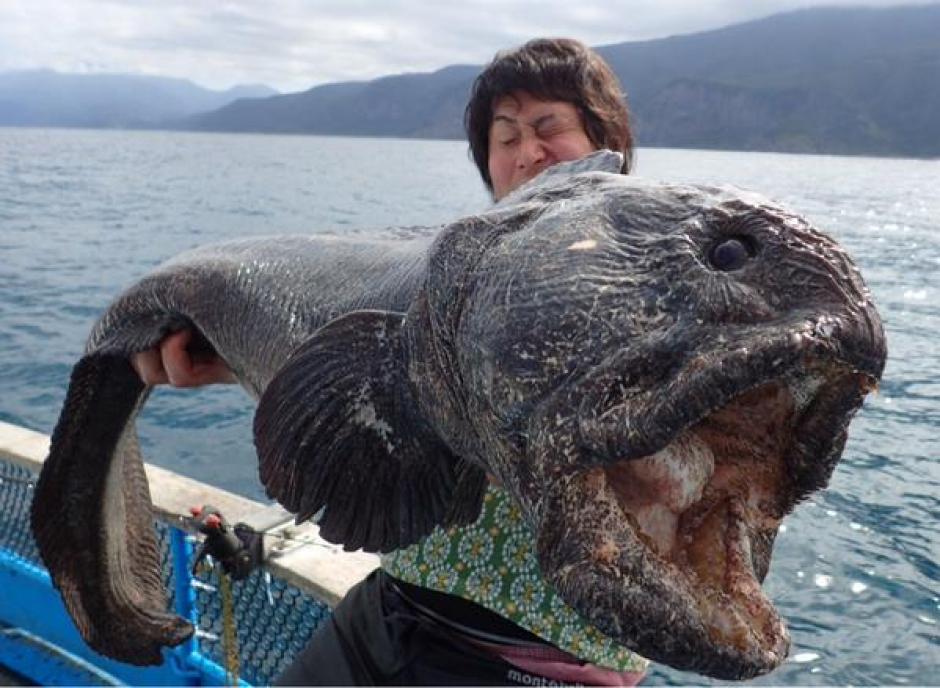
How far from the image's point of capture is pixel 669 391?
1.15m

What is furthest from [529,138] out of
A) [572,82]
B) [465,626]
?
[465,626]

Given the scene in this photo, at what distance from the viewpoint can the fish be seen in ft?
3.79

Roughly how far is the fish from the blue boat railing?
1.90m

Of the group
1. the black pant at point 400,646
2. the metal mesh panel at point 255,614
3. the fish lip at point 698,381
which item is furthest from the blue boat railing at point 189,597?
the fish lip at point 698,381

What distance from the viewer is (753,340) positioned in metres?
1.12

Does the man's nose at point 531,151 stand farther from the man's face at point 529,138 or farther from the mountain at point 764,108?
the mountain at point 764,108

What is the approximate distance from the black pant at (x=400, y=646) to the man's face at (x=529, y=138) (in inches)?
48.5

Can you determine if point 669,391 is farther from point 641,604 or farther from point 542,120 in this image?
point 542,120

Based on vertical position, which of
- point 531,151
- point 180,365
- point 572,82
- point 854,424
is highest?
point 572,82

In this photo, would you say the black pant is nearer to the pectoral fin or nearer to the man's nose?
the pectoral fin

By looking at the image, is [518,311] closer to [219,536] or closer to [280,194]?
[219,536]

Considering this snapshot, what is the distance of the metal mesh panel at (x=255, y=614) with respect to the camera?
12.6 ft

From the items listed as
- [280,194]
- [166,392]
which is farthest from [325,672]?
[280,194]

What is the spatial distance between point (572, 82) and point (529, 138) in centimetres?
23
